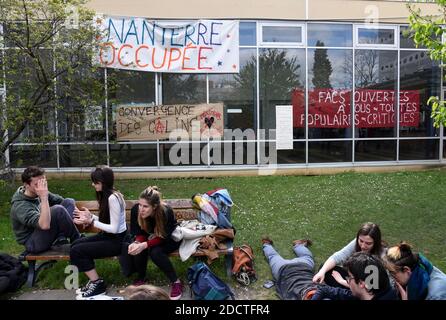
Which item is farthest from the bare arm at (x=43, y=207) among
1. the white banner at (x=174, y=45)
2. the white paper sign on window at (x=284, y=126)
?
the white paper sign on window at (x=284, y=126)

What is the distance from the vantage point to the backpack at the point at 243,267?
167 inches

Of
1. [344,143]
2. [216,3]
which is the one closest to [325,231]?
[344,143]

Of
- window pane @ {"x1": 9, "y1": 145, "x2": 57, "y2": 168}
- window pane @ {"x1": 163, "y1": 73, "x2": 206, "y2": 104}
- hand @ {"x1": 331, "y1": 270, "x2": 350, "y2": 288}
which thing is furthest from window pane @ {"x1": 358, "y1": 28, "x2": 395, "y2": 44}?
window pane @ {"x1": 9, "y1": 145, "x2": 57, "y2": 168}

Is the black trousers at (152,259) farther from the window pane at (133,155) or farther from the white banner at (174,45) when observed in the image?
the white banner at (174,45)

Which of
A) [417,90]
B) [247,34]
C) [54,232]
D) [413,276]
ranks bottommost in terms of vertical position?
[413,276]

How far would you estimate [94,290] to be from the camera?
3.97m

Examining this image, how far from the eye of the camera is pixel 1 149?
732cm

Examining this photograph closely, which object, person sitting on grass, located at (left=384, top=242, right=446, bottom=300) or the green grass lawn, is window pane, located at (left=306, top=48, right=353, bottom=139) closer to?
the green grass lawn

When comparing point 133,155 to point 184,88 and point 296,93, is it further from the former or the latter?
point 296,93

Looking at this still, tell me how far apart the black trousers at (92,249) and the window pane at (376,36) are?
9.78 metres

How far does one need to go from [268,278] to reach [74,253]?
2182 millimetres

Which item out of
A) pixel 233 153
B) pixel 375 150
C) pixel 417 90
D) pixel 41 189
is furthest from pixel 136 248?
pixel 417 90

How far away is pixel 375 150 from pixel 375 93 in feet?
5.59
